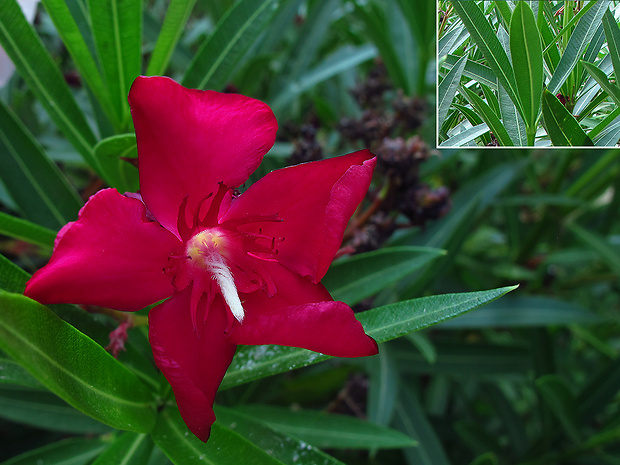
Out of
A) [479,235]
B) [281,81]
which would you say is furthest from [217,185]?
[479,235]

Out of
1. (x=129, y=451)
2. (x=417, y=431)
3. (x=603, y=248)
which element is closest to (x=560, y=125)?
(x=129, y=451)

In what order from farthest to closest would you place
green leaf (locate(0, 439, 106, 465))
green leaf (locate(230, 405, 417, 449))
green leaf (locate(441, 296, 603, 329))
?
1. green leaf (locate(441, 296, 603, 329))
2. green leaf (locate(230, 405, 417, 449))
3. green leaf (locate(0, 439, 106, 465))

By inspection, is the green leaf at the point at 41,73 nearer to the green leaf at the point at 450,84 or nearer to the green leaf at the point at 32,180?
the green leaf at the point at 32,180

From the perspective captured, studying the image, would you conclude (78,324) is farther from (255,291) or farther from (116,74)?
(116,74)

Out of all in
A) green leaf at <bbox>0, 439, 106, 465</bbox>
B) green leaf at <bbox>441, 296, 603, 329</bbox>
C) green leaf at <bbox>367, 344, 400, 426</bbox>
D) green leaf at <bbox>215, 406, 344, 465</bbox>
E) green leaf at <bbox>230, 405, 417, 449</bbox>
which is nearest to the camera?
green leaf at <bbox>215, 406, 344, 465</bbox>

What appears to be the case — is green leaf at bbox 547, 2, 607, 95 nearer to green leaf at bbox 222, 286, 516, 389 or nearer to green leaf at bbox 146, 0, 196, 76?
green leaf at bbox 222, 286, 516, 389

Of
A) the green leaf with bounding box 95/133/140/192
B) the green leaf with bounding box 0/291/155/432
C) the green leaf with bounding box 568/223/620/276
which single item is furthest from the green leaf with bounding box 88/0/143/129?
the green leaf with bounding box 568/223/620/276

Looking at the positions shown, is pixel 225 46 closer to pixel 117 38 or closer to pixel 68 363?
pixel 117 38
